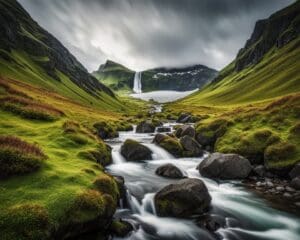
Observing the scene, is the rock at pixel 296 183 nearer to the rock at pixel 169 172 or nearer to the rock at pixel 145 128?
the rock at pixel 169 172

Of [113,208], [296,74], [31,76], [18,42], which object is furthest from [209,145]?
[18,42]

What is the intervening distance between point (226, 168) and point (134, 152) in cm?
1301

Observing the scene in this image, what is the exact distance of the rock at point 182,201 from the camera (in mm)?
18812

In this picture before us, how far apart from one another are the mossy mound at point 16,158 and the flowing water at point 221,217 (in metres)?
7.02

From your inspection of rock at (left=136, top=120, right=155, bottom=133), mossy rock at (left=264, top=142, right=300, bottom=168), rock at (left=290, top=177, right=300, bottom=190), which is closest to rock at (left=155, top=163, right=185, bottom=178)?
mossy rock at (left=264, top=142, right=300, bottom=168)

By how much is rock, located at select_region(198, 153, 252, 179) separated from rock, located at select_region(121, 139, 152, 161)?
9534 millimetres

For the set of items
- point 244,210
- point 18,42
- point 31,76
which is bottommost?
point 244,210

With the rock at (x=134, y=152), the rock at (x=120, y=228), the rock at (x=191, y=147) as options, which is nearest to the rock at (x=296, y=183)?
the rock at (x=191, y=147)

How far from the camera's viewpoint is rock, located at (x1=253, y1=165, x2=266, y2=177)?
2898cm

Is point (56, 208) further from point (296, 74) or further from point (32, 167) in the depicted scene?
point (296, 74)

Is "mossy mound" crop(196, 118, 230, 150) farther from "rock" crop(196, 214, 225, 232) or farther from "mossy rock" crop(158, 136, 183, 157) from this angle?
"rock" crop(196, 214, 225, 232)

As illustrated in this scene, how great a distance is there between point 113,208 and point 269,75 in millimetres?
169806

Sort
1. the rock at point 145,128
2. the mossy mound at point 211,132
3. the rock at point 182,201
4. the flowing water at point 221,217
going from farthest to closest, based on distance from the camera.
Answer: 1. the rock at point 145,128
2. the mossy mound at point 211,132
3. the rock at point 182,201
4. the flowing water at point 221,217

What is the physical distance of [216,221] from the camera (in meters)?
18.6
